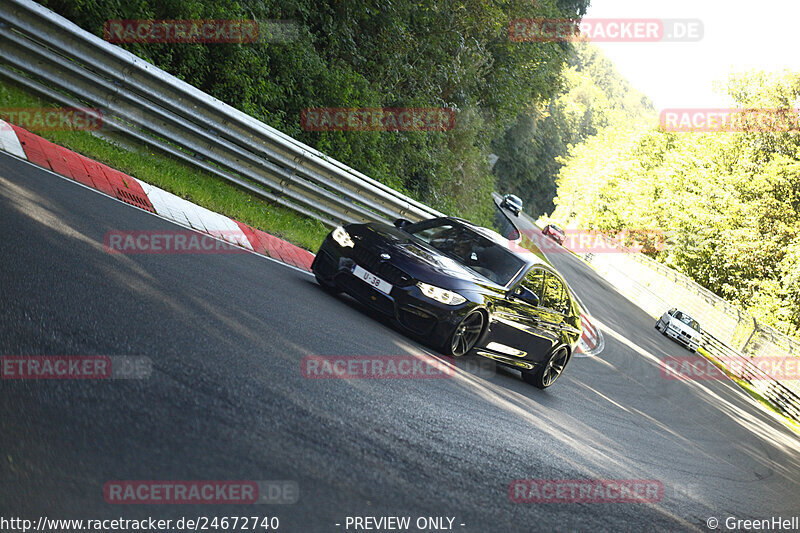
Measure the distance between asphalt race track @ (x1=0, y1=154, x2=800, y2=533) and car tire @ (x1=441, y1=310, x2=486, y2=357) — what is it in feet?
0.98

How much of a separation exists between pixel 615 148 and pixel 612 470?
75.5 metres

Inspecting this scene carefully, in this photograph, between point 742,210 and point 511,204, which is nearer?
point 742,210

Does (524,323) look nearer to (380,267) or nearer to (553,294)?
(553,294)

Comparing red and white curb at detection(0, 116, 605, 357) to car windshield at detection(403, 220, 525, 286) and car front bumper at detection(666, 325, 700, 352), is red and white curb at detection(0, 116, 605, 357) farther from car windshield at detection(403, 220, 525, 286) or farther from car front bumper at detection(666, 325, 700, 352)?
car front bumper at detection(666, 325, 700, 352)

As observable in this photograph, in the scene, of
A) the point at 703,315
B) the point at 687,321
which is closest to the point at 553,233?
the point at 703,315

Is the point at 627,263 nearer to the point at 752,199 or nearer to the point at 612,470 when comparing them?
the point at 752,199

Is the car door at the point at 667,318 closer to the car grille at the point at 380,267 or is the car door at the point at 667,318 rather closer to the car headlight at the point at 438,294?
the car headlight at the point at 438,294

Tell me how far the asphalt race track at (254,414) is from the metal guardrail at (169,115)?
2.15 m

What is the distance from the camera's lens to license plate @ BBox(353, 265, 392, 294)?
7.70m

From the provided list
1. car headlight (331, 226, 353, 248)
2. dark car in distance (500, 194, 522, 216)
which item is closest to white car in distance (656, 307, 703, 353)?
dark car in distance (500, 194, 522, 216)

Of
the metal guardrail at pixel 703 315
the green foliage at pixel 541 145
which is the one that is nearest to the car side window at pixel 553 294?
the metal guardrail at pixel 703 315

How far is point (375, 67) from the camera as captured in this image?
1897cm

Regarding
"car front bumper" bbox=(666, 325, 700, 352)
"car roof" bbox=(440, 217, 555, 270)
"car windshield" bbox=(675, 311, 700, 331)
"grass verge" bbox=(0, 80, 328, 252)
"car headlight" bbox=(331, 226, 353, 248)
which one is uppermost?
"car windshield" bbox=(675, 311, 700, 331)

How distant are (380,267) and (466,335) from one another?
1.24m
